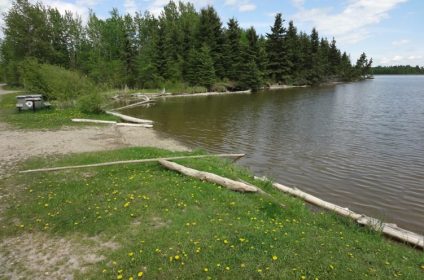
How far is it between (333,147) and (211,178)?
10792 mm

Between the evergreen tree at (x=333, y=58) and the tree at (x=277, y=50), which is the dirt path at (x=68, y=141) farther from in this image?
the evergreen tree at (x=333, y=58)

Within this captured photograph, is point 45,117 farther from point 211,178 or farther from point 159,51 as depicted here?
point 159,51

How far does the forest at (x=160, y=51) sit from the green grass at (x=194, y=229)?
40387mm

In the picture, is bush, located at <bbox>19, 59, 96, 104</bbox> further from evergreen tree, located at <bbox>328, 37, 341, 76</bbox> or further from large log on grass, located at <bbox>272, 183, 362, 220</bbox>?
evergreen tree, located at <bbox>328, 37, 341, 76</bbox>

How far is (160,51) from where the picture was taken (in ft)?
193

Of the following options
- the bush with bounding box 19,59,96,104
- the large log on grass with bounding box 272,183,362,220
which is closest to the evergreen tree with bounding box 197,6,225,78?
the bush with bounding box 19,59,96,104

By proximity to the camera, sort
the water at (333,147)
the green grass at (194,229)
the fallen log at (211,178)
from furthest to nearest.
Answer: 1. the water at (333,147)
2. the fallen log at (211,178)
3. the green grass at (194,229)

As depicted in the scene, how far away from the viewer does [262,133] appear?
22.4 meters

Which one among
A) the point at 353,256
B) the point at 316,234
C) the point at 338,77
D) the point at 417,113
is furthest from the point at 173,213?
the point at 338,77

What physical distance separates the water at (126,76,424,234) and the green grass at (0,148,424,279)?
2.91m

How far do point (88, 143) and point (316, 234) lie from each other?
42.2 ft

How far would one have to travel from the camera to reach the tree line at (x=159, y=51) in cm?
5431

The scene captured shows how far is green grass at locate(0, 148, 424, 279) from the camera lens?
5.79 m

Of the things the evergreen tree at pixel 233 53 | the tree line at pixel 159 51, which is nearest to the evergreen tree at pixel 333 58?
the tree line at pixel 159 51
